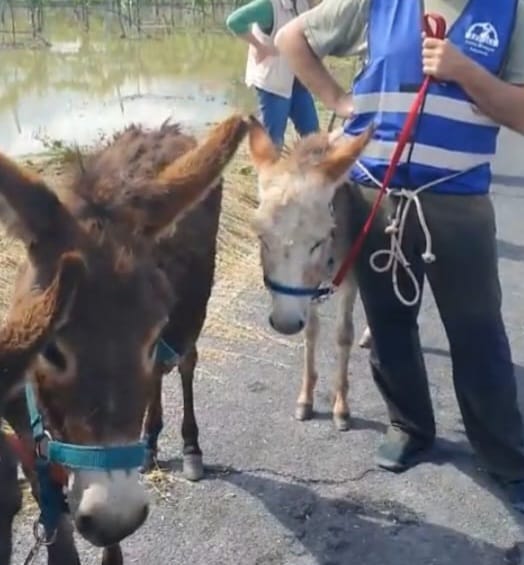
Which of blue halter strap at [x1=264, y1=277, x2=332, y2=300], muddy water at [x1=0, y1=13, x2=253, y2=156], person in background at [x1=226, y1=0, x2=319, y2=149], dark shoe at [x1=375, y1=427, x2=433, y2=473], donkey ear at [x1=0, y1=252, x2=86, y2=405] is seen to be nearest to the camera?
donkey ear at [x1=0, y1=252, x2=86, y2=405]

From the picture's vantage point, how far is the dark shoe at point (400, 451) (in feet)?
16.9

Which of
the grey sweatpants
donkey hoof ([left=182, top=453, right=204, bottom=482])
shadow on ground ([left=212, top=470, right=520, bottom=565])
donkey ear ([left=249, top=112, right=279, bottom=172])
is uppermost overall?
donkey ear ([left=249, top=112, right=279, bottom=172])

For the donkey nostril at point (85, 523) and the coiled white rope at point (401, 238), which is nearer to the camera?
the donkey nostril at point (85, 523)

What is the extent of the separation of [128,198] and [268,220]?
146 cm

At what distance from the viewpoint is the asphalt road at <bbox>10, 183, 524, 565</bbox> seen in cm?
445

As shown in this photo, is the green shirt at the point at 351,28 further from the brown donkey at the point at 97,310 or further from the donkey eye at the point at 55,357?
the donkey eye at the point at 55,357

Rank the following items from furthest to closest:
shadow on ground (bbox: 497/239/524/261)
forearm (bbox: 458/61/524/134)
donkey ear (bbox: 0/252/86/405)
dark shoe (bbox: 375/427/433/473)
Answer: shadow on ground (bbox: 497/239/524/261) → dark shoe (bbox: 375/427/433/473) → forearm (bbox: 458/61/524/134) → donkey ear (bbox: 0/252/86/405)

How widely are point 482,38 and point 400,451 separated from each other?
84.0 inches

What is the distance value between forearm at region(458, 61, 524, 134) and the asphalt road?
1.86 metres

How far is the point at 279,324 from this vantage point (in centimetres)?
472

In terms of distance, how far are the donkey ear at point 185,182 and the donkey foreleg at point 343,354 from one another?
2192 mm

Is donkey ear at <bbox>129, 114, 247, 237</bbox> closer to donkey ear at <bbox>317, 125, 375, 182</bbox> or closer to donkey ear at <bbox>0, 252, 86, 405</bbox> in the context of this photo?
donkey ear at <bbox>0, 252, 86, 405</bbox>

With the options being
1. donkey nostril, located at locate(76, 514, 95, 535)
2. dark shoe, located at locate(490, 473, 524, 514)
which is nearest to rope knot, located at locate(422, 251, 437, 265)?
dark shoe, located at locate(490, 473, 524, 514)

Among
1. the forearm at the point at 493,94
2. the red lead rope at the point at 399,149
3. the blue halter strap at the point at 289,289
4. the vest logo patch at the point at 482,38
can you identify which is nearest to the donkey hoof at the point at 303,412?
the red lead rope at the point at 399,149
